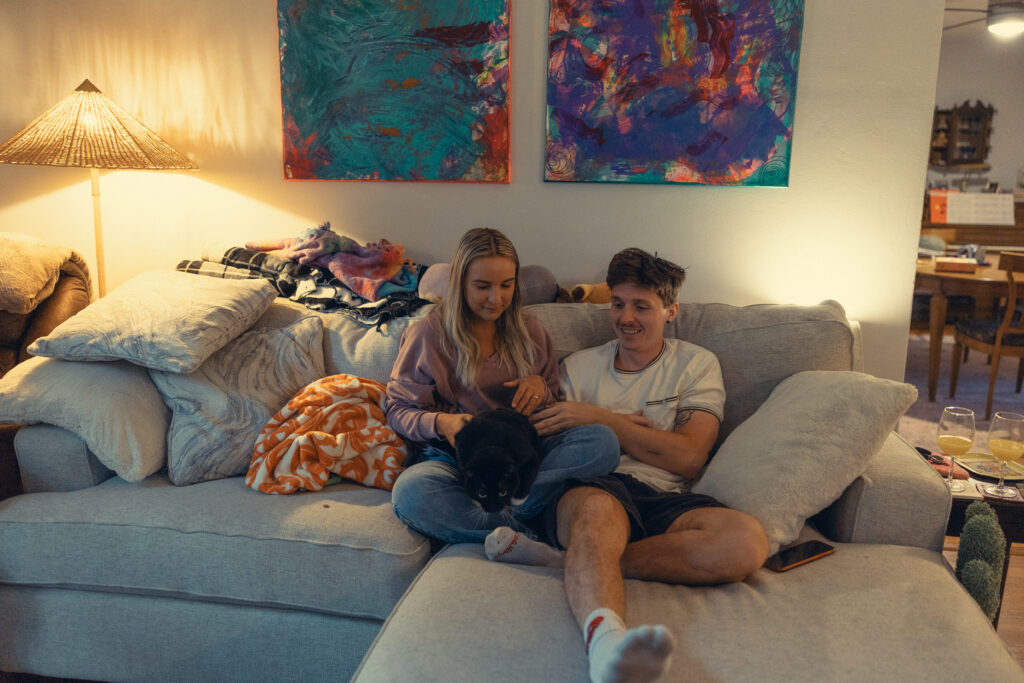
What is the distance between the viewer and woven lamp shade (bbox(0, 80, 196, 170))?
93.9 inches

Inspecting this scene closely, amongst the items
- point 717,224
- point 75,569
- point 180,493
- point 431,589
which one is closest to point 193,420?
point 180,493

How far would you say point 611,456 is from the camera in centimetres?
163

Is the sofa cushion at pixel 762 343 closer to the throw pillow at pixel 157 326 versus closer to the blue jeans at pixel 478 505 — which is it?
the blue jeans at pixel 478 505

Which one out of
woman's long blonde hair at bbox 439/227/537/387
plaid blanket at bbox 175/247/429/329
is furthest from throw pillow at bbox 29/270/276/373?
woman's long blonde hair at bbox 439/227/537/387

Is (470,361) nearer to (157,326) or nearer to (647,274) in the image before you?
(647,274)

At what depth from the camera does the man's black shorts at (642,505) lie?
157 cm

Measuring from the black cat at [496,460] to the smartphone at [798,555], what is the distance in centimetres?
54

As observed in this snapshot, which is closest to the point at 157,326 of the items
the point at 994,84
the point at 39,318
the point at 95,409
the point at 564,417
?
the point at 95,409

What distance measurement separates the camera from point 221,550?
1.62 metres

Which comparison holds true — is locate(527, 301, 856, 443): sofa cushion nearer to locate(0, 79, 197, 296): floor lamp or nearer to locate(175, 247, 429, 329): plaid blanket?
locate(175, 247, 429, 329): plaid blanket

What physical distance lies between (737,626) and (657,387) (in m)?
0.71

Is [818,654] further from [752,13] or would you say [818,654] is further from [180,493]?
[752,13]

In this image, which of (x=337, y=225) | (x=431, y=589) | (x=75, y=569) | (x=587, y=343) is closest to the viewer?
(x=431, y=589)

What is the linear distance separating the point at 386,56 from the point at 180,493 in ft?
5.37
